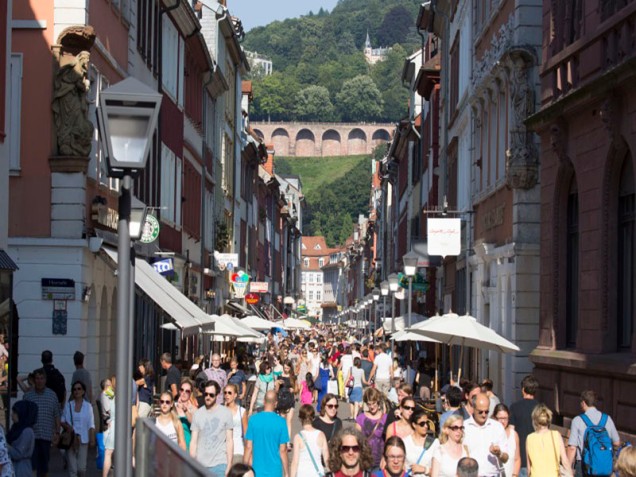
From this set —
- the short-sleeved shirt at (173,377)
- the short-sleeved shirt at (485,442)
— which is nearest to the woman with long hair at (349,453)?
the short-sleeved shirt at (485,442)

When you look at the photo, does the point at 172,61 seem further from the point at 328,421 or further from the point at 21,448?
the point at 21,448

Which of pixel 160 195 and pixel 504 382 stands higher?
pixel 160 195

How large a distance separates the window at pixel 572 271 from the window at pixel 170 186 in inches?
689

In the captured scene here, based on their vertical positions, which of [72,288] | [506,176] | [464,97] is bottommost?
[72,288]

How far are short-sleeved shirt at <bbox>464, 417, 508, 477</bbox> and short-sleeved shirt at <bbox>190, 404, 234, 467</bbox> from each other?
2.73m

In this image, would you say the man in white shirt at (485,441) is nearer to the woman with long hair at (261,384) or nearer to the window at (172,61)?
the woman with long hair at (261,384)

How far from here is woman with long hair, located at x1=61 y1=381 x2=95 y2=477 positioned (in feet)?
60.2

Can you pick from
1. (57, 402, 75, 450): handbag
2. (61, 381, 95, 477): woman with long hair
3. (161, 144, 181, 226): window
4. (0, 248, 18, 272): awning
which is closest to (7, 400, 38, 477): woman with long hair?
(57, 402, 75, 450): handbag

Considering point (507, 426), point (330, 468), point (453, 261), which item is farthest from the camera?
point (453, 261)

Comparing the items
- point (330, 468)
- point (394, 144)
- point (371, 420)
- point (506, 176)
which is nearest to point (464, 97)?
point (506, 176)

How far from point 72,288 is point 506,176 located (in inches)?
325

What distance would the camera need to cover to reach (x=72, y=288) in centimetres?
2545

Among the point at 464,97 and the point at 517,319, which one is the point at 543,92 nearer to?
the point at 517,319

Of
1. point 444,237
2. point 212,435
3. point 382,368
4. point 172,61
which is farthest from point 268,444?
point 172,61
